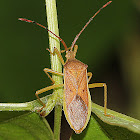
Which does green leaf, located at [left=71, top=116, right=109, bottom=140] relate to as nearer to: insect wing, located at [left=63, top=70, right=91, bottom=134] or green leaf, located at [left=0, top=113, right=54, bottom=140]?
insect wing, located at [left=63, top=70, right=91, bottom=134]

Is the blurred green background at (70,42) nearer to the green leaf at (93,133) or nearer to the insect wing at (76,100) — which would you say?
the insect wing at (76,100)

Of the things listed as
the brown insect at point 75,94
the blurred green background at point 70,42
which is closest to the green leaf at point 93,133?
the brown insect at point 75,94

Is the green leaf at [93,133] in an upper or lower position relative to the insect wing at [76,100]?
lower

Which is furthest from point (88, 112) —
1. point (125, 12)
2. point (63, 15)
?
point (125, 12)

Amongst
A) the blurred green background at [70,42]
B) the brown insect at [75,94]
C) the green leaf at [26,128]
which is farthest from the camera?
the blurred green background at [70,42]

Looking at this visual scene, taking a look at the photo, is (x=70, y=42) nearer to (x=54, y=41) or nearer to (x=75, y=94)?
(x=75, y=94)
